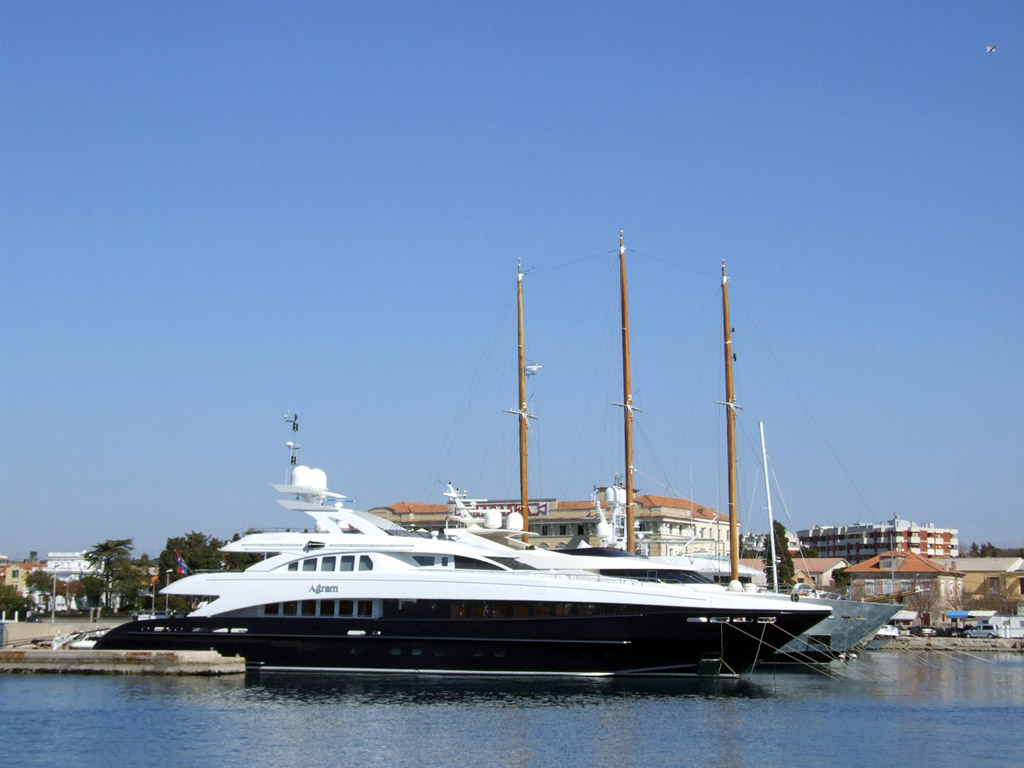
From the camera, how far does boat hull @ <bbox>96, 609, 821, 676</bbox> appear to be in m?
30.2

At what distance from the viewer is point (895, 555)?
88.4 m

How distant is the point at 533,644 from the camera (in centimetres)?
3059

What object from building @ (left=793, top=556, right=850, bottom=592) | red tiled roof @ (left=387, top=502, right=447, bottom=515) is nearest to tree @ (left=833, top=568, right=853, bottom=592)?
building @ (left=793, top=556, right=850, bottom=592)

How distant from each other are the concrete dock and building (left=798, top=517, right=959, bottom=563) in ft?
391

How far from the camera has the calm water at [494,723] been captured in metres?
20.6

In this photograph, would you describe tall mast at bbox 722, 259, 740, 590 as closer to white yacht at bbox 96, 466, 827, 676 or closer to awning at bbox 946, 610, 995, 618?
white yacht at bbox 96, 466, 827, 676

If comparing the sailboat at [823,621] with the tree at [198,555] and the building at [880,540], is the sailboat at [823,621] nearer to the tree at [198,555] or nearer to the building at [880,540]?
the tree at [198,555]

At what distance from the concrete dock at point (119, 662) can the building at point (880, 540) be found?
391ft

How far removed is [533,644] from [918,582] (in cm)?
6106

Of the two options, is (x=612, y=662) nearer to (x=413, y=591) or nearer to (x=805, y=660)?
(x=413, y=591)

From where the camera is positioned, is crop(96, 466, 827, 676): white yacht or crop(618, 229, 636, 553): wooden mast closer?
crop(96, 466, 827, 676): white yacht

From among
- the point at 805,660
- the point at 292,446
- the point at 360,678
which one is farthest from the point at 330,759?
the point at 805,660

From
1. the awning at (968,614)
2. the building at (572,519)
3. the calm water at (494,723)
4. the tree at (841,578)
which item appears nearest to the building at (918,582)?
the tree at (841,578)

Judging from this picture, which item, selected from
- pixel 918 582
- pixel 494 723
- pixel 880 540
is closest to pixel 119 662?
pixel 494 723
